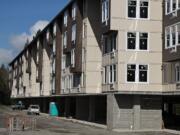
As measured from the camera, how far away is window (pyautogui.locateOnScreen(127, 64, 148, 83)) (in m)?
46.0

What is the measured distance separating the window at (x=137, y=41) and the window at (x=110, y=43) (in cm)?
152

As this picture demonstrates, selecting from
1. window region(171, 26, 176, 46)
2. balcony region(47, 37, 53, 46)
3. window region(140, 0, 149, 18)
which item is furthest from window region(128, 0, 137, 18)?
balcony region(47, 37, 53, 46)

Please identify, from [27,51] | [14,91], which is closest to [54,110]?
[27,51]

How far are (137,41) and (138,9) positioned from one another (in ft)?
10.2

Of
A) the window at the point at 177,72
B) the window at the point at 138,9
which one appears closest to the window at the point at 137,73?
the window at the point at 177,72

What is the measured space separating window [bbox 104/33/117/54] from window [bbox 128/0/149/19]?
8.74 feet

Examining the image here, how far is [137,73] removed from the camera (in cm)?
4612

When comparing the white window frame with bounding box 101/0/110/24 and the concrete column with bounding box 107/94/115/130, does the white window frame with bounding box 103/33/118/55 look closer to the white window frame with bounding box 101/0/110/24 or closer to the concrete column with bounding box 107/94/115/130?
the white window frame with bounding box 101/0/110/24

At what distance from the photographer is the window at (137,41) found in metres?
46.5

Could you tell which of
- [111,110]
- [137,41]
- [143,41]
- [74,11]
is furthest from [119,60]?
[74,11]

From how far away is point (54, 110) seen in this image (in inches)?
3159

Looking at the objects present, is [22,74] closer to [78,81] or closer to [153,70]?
[78,81]

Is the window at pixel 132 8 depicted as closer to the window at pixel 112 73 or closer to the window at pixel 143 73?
the window at pixel 143 73

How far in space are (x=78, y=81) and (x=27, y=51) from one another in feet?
168
